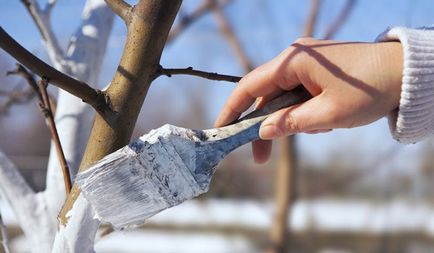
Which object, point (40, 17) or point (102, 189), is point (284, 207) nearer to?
point (40, 17)

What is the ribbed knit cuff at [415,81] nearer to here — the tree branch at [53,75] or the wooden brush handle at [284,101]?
the wooden brush handle at [284,101]

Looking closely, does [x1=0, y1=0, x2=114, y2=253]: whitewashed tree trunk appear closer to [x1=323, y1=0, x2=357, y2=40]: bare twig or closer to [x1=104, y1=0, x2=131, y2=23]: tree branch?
[x1=104, y1=0, x2=131, y2=23]: tree branch

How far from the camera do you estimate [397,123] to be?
0.39 metres

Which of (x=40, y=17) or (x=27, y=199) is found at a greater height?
(x=40, y=17)

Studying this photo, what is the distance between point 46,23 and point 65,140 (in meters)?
0.20

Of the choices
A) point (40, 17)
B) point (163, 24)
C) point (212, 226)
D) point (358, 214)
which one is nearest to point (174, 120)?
point (212, 226)

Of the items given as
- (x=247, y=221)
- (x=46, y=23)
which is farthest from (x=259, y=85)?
(x=247, y=221)

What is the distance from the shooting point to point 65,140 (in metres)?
0.63

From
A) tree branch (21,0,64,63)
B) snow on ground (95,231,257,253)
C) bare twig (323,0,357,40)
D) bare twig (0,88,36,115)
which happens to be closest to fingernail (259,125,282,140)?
tree branch (21,0,64,63)

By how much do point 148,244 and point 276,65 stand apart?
389 centimetres

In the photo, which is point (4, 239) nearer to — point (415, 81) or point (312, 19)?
point (415, 81)

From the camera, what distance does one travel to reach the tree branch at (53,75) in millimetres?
346

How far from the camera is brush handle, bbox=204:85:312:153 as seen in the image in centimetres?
38

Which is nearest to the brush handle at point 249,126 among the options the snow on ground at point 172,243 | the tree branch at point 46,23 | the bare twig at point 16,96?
the tree branch at point 46,23
